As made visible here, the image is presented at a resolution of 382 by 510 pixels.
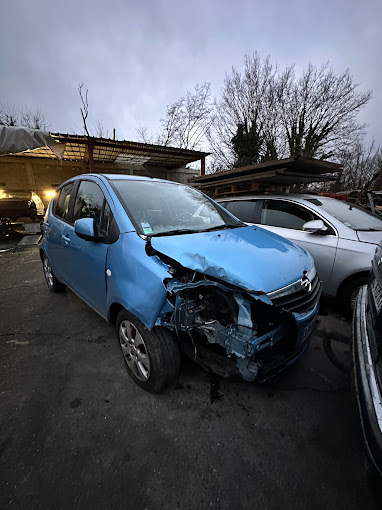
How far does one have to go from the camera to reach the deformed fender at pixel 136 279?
4.98 feet

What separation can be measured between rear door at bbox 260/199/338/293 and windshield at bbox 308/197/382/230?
249 mm

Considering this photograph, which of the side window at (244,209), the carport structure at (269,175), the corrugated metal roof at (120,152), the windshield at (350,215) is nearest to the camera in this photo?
the windshield at (350,215)

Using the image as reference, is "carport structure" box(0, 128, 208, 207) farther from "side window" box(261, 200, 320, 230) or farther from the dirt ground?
the dirt ground

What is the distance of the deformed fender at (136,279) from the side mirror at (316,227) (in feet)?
7.41

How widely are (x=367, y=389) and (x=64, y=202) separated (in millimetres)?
3501

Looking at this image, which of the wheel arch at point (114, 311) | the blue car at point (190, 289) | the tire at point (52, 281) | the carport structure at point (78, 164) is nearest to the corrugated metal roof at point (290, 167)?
the blue car at point (190, 289)

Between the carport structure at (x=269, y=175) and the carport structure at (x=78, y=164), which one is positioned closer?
the carport structure at (x=269, y=175)

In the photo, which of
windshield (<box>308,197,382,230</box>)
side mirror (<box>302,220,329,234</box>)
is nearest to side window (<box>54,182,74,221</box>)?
side mirror (<box>302,220,329,234</box>)

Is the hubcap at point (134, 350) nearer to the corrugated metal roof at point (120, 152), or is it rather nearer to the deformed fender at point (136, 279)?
the deformed fender at point (136, 279)

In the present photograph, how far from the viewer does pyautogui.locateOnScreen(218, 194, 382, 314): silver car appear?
2.73 metres

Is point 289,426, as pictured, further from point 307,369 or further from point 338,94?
point 338,94

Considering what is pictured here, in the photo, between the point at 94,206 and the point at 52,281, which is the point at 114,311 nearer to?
the point at 94,206

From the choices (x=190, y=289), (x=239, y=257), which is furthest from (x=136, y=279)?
(x=239, y=257)

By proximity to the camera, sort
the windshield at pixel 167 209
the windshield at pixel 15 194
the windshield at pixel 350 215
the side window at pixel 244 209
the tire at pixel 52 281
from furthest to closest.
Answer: the windshield at pixel 15 194
the side window at pixel 244 209
the tire at pixel 52 281
the windshield at pixel 350 215
the windshield at pixel 167 209
